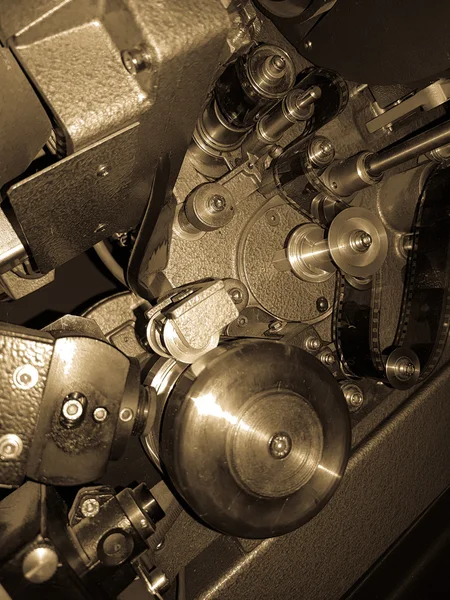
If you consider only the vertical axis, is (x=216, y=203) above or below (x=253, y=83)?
below

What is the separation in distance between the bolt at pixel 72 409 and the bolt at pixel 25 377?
49mm

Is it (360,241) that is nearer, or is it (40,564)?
(40,564)

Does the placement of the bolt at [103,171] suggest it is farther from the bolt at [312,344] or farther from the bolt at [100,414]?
the bolt at [312,344]

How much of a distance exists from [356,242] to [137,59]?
1.64ft

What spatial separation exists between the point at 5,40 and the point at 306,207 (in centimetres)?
62

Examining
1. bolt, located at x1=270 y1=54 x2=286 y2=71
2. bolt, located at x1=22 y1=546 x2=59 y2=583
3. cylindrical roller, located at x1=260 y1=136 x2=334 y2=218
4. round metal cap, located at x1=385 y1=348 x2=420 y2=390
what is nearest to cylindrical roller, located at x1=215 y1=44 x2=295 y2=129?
bolt, located at x1=270 y1=54 x2=286 y2=71

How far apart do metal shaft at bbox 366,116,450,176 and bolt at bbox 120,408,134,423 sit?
63 cm

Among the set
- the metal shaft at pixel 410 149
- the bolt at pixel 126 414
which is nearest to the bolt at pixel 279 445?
the bolt at pixel 126 414

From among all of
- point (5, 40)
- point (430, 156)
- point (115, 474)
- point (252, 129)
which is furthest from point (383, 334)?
point (5, 40)

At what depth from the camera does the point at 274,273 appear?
1024 millimetres

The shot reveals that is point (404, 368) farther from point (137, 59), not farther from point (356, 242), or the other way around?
point (137, 59)

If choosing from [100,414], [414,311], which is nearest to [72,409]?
[100,414]

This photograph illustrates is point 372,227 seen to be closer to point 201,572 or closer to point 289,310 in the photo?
point 289,310

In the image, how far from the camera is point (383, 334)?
1.18 metres
